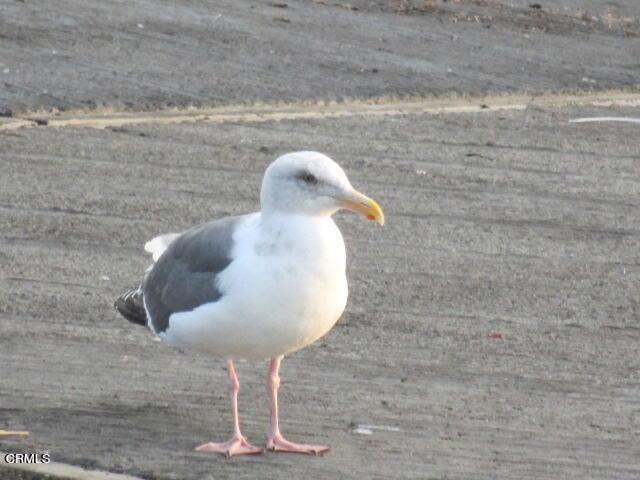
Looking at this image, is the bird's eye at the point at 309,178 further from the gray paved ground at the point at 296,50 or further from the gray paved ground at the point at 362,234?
the gray paved ground at the point at 296,50

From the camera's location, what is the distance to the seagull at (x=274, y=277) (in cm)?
537

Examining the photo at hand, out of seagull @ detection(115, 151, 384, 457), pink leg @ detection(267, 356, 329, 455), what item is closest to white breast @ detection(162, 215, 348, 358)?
seagull @ detection(115, 151, 384, 457)

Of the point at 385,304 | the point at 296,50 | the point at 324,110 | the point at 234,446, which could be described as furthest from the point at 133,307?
the point at 296,50

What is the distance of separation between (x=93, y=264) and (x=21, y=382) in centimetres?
144

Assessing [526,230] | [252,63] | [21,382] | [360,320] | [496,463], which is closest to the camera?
[496,463]

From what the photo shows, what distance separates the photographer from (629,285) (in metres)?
7.40

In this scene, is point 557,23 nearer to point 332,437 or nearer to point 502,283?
point 502,283

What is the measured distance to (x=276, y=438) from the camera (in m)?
5.64

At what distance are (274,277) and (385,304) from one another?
1.82 m

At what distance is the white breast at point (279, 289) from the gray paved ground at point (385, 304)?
45 centimetres

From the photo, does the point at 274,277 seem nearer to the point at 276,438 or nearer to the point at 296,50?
the point at 276,438

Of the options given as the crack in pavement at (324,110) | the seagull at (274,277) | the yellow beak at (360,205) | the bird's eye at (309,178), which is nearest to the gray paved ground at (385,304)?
the crack in pavement at (324,110)

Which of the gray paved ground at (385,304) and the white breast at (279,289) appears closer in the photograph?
the white breast at (279,289)

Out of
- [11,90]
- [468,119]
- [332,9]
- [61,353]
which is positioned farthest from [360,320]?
[332,9]
